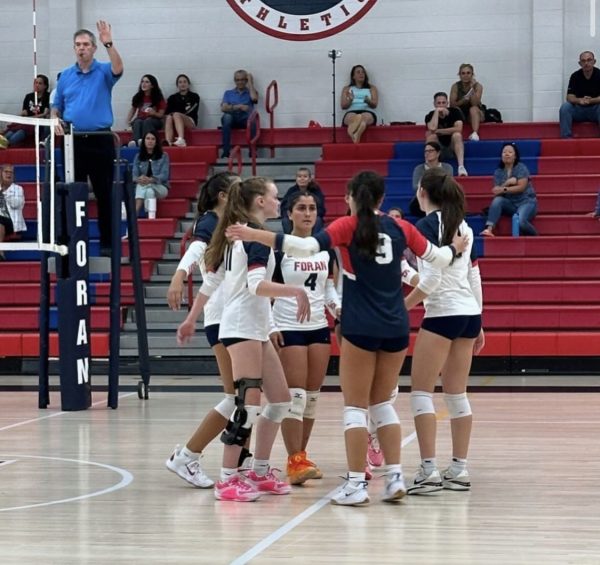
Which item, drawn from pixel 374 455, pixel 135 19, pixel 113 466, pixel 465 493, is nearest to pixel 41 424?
pixel 113 466

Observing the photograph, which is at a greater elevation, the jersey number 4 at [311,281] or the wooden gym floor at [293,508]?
the jersey number 4 at [311,281]

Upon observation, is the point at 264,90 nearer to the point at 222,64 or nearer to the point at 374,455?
the point at 222,64

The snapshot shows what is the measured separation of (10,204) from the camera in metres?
15.6

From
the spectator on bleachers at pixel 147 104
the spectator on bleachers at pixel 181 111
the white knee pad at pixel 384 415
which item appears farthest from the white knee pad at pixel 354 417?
the spectator on bleachers at pixel 181 111

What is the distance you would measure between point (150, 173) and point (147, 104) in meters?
1.87

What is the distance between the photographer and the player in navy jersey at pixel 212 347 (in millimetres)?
6715

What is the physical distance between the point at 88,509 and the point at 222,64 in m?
12.7

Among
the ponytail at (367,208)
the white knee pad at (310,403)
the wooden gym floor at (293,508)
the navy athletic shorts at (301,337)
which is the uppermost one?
the ponytail at (367,208)

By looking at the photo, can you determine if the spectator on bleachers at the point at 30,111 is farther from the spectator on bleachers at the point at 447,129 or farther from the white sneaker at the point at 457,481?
the white sneaker at the point at 457,481

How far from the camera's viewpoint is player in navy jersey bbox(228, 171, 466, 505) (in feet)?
20.1

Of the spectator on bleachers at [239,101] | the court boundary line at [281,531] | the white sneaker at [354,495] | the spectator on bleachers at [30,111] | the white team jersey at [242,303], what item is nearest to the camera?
the court boundary line at [281,531]

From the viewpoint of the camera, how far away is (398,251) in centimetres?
620

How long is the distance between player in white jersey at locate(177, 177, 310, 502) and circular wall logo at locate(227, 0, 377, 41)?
468 inches

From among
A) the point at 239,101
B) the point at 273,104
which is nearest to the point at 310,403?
the point at 239,101
